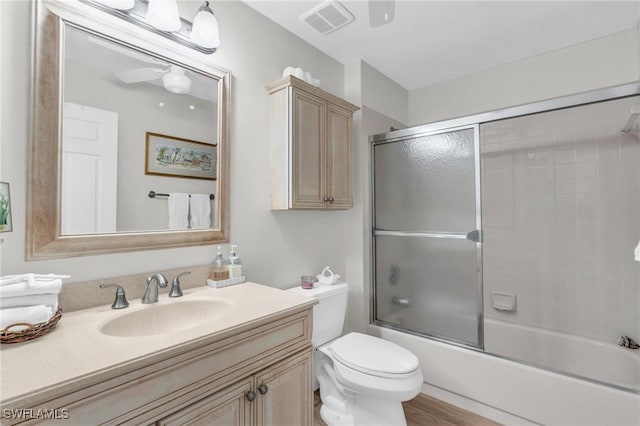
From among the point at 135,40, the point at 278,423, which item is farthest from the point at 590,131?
the point at 135,40

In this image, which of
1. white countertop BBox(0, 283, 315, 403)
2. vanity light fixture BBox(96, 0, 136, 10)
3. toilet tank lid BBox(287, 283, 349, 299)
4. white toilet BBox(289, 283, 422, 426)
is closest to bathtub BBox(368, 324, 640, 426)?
white toilet BBox(289, 283, 422, 426)

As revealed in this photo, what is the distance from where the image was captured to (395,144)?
228 centimetres

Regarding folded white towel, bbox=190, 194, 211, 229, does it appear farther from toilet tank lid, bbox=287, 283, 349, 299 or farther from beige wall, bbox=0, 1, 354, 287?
toilet tank lid, bbox=287, 283, 349, 299

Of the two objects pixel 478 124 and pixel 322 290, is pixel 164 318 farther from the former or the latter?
pixel 478 124

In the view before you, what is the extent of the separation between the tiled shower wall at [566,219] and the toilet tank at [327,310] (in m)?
1.11

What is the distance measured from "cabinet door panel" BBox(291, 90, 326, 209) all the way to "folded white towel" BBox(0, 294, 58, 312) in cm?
108

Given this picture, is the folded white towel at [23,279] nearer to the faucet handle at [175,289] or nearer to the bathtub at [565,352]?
the faucet handle at [175,289]

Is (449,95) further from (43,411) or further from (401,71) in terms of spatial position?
(43,411)

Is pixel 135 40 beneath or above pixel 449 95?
beneath

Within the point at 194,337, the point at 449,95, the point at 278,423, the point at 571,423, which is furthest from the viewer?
the point at 449,95

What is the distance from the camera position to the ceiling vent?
172cm

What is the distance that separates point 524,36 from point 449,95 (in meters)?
0.75

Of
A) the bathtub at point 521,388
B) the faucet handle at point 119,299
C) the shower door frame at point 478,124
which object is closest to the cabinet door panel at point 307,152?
the shower door frame at point 478,124

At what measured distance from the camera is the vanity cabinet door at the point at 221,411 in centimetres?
83
